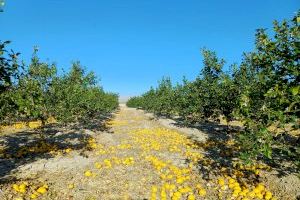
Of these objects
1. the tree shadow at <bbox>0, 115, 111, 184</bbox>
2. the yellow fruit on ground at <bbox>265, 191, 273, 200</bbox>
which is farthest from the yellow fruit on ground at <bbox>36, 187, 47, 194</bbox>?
the yellow fruit on ground at <bbox>265, 191, 273, 200</bbox>

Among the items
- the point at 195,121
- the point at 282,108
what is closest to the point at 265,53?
the point at 282,108

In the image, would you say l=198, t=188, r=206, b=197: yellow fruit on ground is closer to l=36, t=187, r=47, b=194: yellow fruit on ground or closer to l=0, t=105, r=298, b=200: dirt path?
l=0, t=105, r=298, b=200: dirt path

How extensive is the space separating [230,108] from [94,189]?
15.2 metres

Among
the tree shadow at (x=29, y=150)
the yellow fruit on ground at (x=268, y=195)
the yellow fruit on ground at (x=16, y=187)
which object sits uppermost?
the tree shadow at (x=29, y=150)

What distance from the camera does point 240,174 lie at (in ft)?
40.0

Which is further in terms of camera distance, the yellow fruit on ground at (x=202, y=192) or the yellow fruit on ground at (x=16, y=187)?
the yellow fruit on ground at (x=202, y=192)

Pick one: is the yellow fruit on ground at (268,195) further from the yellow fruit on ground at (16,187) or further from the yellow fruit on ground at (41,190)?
the yellow fruit on ground at (16,187)

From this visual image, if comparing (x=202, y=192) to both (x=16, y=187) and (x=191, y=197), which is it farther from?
(x=16, y=187)

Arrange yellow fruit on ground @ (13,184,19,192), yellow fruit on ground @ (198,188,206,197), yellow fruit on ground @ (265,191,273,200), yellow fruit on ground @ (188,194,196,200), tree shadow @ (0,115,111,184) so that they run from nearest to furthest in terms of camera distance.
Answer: yellow fruit on ground @ (13,184,19,192) → yellow fruit on ground @ (265,191,273,200) → yellow fruit on ground @ (188,194,196,200) → yellow fruit on ground @ (198,188,206,197) → tree shadow @ (0,115,111,184)

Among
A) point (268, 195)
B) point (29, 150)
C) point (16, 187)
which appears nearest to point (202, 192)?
point (268, 195)

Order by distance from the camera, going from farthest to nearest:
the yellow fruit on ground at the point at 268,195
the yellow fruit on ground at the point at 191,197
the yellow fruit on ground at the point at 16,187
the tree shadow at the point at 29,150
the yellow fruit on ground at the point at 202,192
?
the tree shadow at the point at 29,150
the yellow fruit on ground at the point at 202,192
the yellow fruit on ground at the point at 191,197
the yellow fruit on ground at the point at 268,195
the yellow fruit on ground at the point at 16,187

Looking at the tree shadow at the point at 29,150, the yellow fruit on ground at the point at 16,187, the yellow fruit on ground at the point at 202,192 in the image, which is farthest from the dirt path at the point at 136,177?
the tree shadow at the point at 29,150

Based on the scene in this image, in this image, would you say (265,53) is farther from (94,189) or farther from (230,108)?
(230,108)

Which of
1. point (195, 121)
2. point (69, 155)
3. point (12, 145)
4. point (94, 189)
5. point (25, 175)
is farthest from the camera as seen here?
point (195, 121)
